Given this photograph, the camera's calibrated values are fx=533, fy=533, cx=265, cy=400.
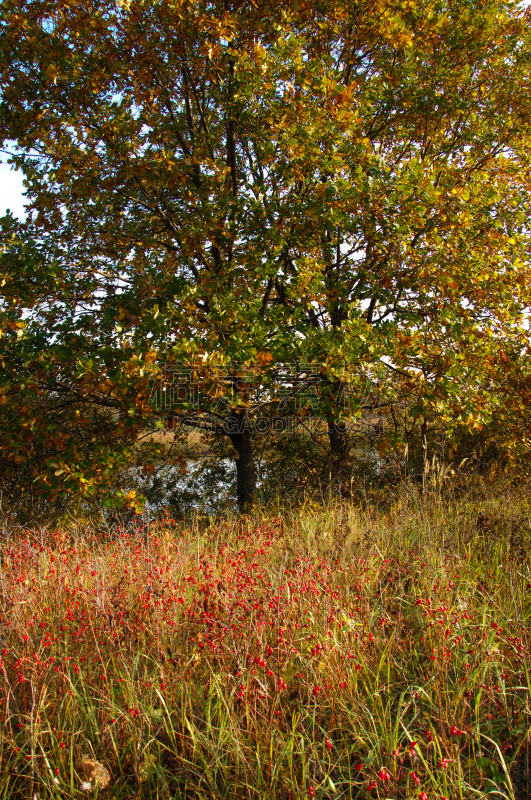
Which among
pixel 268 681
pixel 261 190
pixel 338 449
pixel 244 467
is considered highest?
pixel 261 190

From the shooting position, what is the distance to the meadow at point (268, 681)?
5.88ft

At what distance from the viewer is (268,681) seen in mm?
2117

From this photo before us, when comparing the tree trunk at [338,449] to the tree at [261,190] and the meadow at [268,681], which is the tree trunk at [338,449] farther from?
the meadow at [268,681]

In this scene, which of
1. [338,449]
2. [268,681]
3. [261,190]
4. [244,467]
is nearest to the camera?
[268,681]

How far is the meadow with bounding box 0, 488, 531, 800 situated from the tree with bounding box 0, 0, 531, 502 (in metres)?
1.72

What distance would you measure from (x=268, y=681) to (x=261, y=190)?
150 inches

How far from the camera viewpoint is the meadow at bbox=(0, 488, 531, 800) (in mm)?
1791

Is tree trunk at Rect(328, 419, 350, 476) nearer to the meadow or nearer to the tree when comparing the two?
→ the tree

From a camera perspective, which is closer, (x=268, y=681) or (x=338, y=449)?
(x=268, y=681)

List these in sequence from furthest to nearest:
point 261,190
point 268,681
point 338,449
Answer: point 338,449 → point 261,190 → point 268,681

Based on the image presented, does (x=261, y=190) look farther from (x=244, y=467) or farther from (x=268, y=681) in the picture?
(x=268, y=681)

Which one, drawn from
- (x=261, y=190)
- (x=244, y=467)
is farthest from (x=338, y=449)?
(x=261, y=190)

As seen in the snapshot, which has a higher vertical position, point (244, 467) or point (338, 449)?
point (338, 449)

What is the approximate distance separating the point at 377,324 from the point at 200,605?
137 inches
